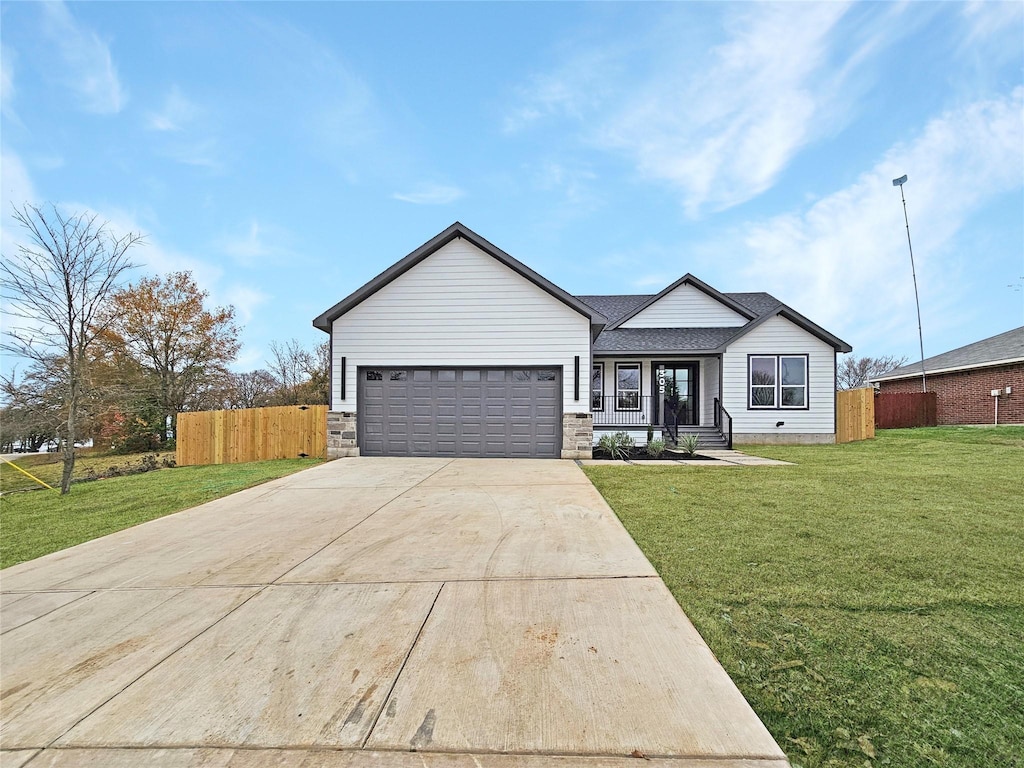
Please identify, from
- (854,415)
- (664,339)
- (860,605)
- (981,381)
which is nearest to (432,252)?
(664,339)

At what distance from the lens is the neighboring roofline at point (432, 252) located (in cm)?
1119

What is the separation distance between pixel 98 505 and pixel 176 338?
19324 millimetres

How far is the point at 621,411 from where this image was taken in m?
16.1

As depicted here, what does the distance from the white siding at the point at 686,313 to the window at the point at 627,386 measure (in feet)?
6.52

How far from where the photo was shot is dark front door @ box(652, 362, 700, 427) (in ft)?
53.3

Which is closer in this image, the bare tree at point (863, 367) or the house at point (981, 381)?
the house at point (981, 381)

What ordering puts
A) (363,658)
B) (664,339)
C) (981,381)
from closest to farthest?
(363,658), (664,339), (981,381)

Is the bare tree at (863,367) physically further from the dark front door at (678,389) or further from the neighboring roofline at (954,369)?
the dark front door at (678,389)

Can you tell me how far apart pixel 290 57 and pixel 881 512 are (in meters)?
15.3

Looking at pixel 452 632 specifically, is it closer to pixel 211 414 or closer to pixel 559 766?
pixel 559 766

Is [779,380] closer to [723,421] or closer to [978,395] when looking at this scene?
[723,421]

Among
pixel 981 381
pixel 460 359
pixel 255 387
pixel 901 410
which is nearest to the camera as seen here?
pixel 460 359

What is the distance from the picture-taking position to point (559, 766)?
1.71m

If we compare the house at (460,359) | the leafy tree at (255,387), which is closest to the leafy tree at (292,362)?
the leafy tree at (255,387)
